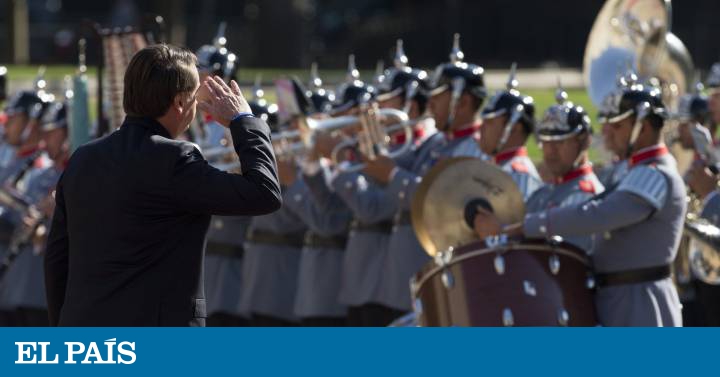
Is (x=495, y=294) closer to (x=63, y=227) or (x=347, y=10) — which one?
(x=63, y=227)

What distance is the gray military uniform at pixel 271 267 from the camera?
10.3 m

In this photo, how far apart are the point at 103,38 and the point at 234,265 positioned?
224cm

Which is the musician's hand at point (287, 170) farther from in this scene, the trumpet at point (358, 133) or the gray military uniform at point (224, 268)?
the gray military uniform at point (224, 268)

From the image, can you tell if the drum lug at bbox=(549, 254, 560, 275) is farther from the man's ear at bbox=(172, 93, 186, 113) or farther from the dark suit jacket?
the man's ear at bbox=(172, 93, 186, 113)

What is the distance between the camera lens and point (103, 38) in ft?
28.6

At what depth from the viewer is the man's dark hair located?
512 cm

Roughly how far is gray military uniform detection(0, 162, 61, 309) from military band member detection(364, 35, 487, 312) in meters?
2.69

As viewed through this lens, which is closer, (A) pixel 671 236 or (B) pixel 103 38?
(A) pixel 671 236

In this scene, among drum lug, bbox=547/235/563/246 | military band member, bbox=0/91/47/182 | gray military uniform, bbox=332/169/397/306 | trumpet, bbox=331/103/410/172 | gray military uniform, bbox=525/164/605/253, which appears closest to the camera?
drum lug, bbox=547/235/563/246

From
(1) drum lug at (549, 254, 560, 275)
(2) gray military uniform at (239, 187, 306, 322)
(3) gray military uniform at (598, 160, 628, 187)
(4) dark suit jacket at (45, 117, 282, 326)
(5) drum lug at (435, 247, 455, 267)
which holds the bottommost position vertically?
(2) gray military uniform at (239, 187, 306, 322)

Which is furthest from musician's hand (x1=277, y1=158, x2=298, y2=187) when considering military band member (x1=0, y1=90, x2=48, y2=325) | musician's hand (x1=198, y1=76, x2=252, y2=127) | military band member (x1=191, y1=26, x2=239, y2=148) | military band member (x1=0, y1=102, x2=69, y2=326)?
musician's hand (x1=198, y1=76, x2=252, y2=127)

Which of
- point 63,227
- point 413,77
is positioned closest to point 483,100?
point 413,77

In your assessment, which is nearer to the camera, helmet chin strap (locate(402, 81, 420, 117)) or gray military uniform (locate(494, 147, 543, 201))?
gray military uniform (locate(494, 147, 543, 201))

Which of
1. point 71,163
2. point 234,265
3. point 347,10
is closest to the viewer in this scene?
point 71,163
